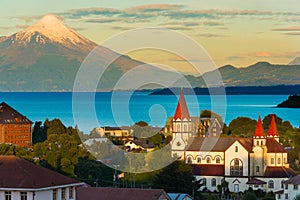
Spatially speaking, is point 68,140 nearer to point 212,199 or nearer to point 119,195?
point 212,199

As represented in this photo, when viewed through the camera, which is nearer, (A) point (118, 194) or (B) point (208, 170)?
(A) point (118, 194)

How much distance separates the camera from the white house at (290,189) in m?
64.0

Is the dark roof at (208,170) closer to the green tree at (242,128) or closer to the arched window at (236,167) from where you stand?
the arched window at (236,167)

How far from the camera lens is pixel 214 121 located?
11106 cm

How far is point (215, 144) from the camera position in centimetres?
7756

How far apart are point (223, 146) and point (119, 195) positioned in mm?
35536

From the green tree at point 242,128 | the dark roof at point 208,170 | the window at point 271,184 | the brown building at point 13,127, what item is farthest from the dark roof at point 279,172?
the brown building at point 13,127

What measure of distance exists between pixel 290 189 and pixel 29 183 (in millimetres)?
32799

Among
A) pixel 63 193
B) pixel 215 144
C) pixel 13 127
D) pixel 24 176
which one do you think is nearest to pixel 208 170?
pixel 215 144

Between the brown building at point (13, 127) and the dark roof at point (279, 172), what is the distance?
41116mm

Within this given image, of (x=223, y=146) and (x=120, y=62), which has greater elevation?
(x=120, y=62)

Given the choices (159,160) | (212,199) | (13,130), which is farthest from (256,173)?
(13,130)

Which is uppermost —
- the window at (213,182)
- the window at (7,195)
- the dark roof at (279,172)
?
the dark roof at (279,172)

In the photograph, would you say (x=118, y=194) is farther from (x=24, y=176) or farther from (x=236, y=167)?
(x=236, y=167)
